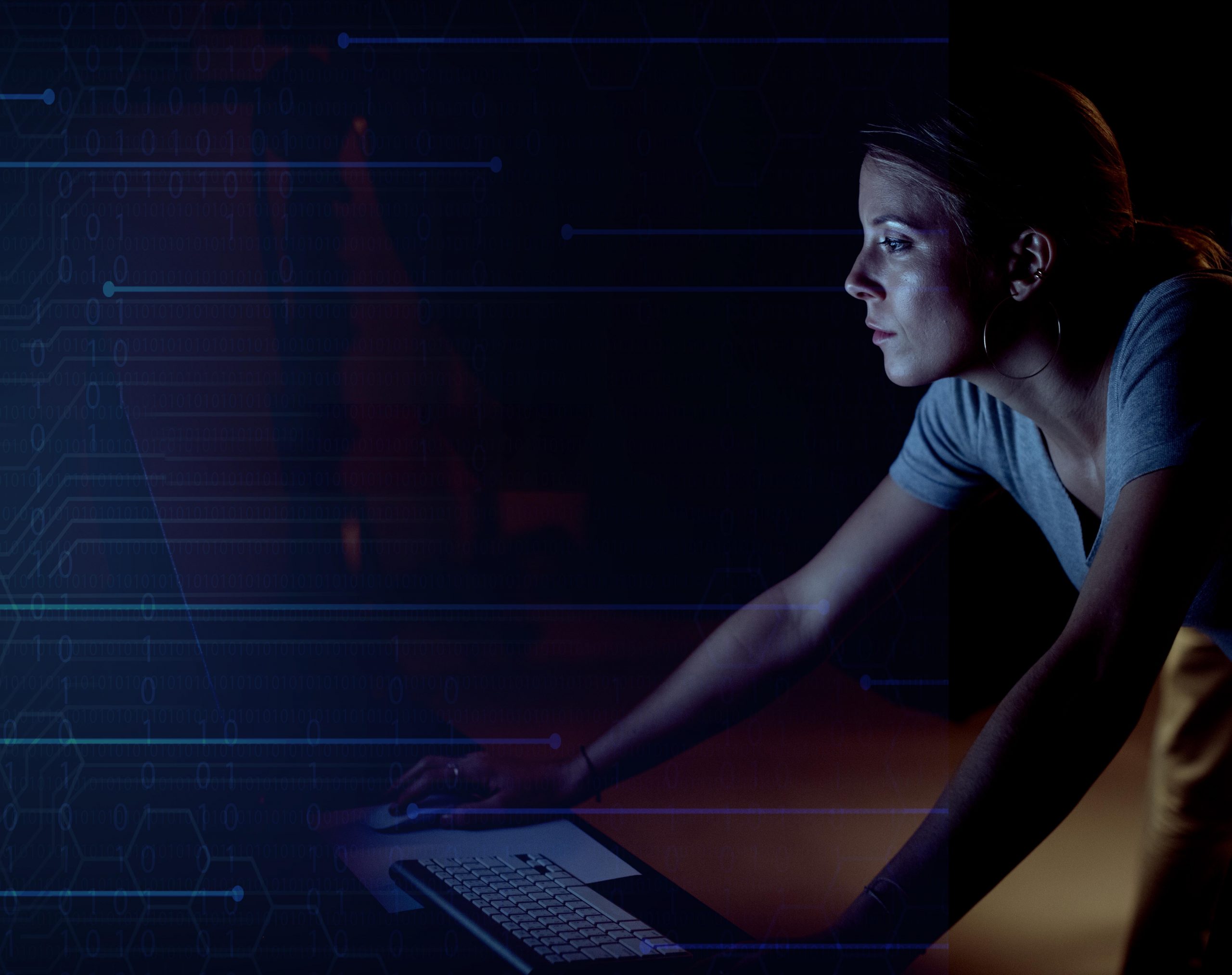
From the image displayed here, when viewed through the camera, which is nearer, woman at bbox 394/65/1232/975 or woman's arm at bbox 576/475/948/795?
woman at bbox 394/65/1232/975

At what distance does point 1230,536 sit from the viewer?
0.77 m

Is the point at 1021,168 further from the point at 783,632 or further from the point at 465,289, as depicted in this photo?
the point at 465,289

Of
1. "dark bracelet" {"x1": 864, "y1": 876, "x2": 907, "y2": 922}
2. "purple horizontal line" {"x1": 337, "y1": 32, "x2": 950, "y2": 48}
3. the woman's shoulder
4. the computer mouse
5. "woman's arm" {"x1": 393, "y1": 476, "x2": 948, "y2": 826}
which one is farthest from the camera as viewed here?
"purple horizontal line" {"x1": 337, "y1": 32, "x2": 950, "y2": 48}

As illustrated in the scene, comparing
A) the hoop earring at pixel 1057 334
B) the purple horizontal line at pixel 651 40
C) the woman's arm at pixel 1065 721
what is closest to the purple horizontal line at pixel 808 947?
the woman's arm at pixel 1065 721

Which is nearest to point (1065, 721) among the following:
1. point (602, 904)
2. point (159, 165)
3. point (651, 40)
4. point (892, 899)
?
point (892, 899)

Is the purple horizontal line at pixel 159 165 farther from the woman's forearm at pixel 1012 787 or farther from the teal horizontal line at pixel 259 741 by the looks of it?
the woman's forearm at pixel 1012 787

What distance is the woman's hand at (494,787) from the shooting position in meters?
0.86

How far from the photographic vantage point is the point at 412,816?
85 centimetres

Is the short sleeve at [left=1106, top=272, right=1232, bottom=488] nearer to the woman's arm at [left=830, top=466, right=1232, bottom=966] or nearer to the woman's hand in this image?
the woman's arm at [left=830, top=466, right=1232, bottom=966]

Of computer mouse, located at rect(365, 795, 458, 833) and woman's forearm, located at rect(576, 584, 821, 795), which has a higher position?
woman's forearm, located at rect(576, 584, 821, 795)

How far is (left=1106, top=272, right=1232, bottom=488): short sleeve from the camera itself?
2.18ft

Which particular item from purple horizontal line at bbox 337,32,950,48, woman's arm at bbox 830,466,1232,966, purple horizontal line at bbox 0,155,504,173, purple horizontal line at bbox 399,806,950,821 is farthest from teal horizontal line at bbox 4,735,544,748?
purple horizontal line at bbox 337,32,950,48

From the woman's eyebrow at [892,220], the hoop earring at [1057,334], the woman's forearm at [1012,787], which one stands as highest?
the woman's eyebrow at [892,220]

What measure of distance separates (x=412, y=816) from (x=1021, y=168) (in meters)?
0.74
